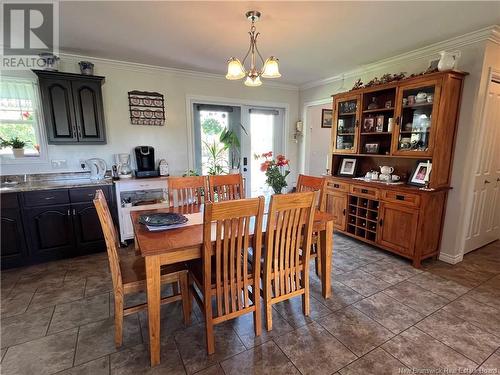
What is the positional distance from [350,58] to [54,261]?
455cm

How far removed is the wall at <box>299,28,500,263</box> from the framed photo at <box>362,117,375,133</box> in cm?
72

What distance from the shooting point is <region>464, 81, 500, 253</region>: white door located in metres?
2.83

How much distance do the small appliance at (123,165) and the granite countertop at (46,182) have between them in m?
0.18

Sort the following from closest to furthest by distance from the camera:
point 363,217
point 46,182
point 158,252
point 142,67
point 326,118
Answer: point 158,252 → point 46,182 → point 363,217 → point 142,67 → point 326,118

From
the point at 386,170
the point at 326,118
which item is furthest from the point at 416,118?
the point at 326,118

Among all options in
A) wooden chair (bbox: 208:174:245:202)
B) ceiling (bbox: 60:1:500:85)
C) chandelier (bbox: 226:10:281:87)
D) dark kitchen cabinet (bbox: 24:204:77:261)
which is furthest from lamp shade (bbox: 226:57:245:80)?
dark kitchen cabinet (bbox: 24:204:77:261)

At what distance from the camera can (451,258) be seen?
2.94 meters

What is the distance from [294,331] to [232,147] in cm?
334

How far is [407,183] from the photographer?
308cm

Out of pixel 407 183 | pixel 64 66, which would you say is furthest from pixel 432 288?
pixel 64 66

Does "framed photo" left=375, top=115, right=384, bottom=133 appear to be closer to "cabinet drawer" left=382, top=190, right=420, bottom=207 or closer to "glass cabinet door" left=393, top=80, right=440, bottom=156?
"glass cabinet door" left=393, top=80, right=440, bottom=156

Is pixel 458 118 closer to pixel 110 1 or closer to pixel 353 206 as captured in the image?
pixel 353 206

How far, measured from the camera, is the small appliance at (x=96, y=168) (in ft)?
11.1

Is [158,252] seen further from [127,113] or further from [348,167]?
[348,167]
